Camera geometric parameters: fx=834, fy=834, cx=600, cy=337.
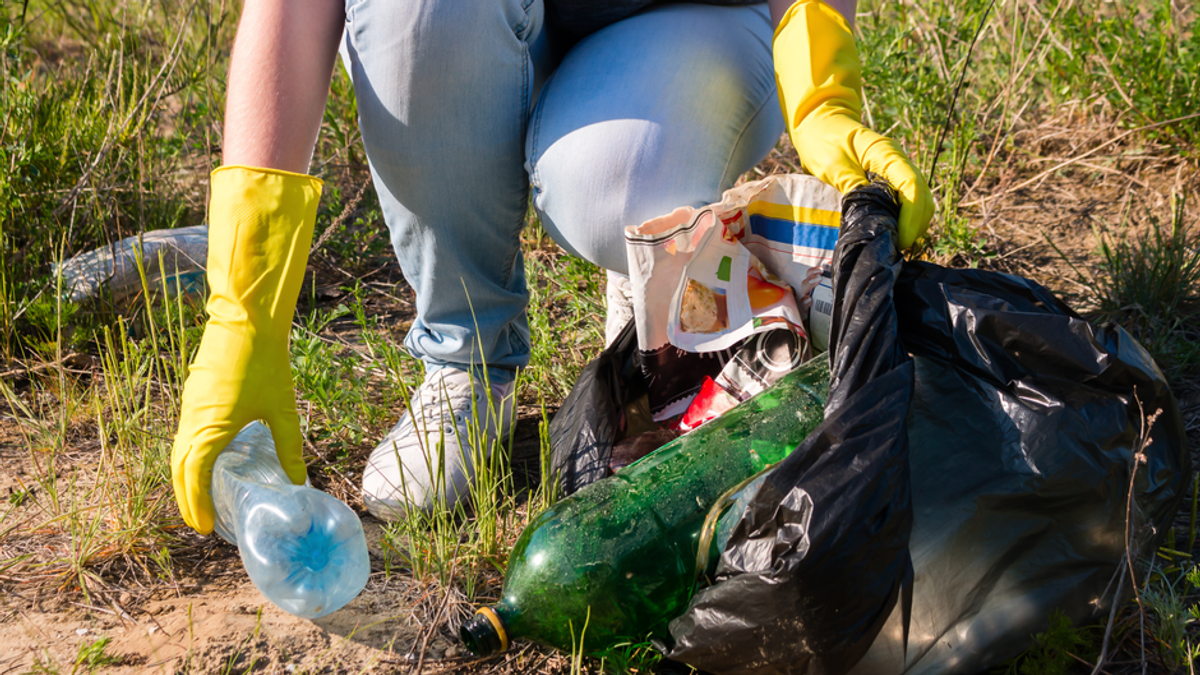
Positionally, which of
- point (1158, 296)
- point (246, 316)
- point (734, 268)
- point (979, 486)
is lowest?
point (1158, 296)

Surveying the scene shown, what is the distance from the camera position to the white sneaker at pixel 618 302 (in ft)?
6.14

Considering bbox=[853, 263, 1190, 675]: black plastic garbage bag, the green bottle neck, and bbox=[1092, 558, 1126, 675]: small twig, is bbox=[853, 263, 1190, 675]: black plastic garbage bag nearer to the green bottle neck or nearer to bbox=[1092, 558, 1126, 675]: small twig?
bbox=[1092, 558, 1126, 675]: small twig

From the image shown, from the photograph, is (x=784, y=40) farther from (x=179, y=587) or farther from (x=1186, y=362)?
(x=179, y=587)

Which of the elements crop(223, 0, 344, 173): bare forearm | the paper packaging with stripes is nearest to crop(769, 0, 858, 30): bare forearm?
the paper packaging with stripes

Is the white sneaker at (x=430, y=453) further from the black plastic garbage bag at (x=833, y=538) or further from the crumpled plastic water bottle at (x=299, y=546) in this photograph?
the black plastic garbage bag at (x=833, y=538)

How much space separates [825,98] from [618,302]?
2.09ft

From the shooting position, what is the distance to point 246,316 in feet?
4.38

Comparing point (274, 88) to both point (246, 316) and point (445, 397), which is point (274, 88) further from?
point (445, 397)

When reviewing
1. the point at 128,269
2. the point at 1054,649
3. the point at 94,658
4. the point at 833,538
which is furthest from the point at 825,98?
the point at 128,269

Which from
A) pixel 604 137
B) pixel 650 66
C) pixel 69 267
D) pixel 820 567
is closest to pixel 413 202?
pixel 604 137

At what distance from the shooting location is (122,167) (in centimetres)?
250

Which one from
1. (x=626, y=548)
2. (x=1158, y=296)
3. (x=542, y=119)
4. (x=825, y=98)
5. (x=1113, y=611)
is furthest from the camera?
(x=1158, y=296)

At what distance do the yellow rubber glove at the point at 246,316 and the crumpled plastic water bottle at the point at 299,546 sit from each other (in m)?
0.14

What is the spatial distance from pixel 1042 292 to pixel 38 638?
1673 mm
